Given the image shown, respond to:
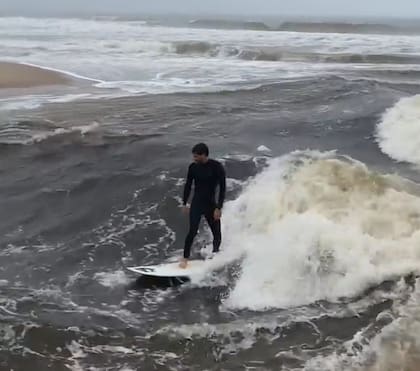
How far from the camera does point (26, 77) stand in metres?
24.5

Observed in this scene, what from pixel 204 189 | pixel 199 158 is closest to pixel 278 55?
pixel 204 189

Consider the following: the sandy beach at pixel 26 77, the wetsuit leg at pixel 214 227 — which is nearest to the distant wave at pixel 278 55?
the sandy beach at pixel 26 77

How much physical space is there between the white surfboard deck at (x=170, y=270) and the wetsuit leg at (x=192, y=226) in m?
0.17

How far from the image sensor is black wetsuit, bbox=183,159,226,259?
8.18m

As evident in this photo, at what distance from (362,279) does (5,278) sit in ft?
15.3

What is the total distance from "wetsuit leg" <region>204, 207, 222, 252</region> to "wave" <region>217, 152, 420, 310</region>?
194 millimetres

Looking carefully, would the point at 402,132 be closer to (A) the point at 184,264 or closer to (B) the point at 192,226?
(B) the point at 192,226

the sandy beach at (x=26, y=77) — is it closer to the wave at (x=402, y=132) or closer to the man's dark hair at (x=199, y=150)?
the wave at (x=402, y=132)

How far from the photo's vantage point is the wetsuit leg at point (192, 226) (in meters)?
8.32

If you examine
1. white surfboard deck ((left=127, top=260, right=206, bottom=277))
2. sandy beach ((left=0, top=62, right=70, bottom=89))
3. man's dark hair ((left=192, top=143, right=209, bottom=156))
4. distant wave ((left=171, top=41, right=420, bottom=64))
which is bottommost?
white surfboard deck ((left=127, top=260, right=206, bottom=277))

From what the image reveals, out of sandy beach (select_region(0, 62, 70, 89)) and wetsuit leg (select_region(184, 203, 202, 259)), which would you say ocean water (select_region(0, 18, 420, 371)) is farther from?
sandy beach (select_region(0, 62, 70, 89))

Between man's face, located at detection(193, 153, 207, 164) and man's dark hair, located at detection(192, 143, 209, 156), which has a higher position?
man's dark hair, located at detection(192, 143, 209, 156)

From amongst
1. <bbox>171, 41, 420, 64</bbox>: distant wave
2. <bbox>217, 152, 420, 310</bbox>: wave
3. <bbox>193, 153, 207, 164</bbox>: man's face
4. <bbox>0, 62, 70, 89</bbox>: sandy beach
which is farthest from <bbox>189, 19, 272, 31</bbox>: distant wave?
<bbox>193, 153, 207, 164</bbox>: man's face

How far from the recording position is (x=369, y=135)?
603 inches
